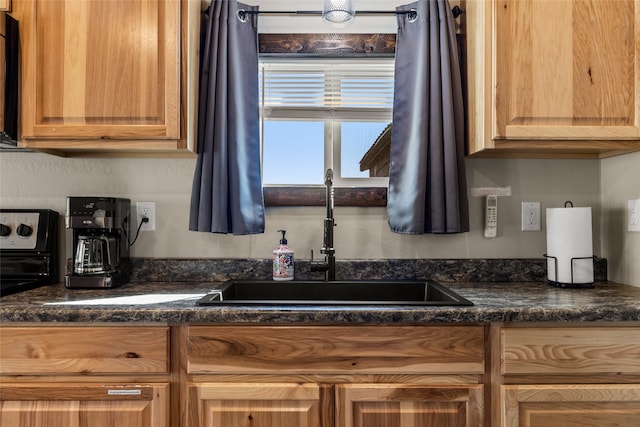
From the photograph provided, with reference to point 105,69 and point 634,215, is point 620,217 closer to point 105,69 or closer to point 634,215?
point 634,215

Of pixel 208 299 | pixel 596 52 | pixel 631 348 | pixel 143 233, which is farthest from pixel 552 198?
pixel 143 233

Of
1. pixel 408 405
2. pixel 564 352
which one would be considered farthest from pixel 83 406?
pixel 564 352

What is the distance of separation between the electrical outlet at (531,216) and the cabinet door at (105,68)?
1.45 m

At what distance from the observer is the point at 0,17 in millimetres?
1476

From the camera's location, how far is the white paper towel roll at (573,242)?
5.30ft

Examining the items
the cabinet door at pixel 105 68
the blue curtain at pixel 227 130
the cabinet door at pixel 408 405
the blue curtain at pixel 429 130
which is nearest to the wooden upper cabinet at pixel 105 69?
the cabinet door at pixel 105 68

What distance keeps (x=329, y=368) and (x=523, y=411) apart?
571 millimetres

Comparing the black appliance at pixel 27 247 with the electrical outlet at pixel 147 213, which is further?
the electrical outlet at pixel 147 213

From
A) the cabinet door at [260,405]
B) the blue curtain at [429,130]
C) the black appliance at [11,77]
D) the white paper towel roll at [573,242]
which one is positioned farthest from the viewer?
the blue curtain at [429,130]

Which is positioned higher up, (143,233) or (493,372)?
(143,233)

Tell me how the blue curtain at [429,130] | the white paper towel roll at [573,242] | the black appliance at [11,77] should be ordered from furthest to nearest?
the blue curtain at [429,130], the white paper towel roll at [573,242], the black appliance at [11,77]

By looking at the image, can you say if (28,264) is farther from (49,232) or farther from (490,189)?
(490,189)

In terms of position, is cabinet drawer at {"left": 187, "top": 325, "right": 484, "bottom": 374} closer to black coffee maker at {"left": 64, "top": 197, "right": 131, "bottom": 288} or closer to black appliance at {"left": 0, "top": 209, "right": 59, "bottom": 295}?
black coffee maker at {"left": 64, "top": 197, "right": 131, "bottom": 288}

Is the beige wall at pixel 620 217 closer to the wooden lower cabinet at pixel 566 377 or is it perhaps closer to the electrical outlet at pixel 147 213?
the wooden lower cabinet at pixel 566 377
